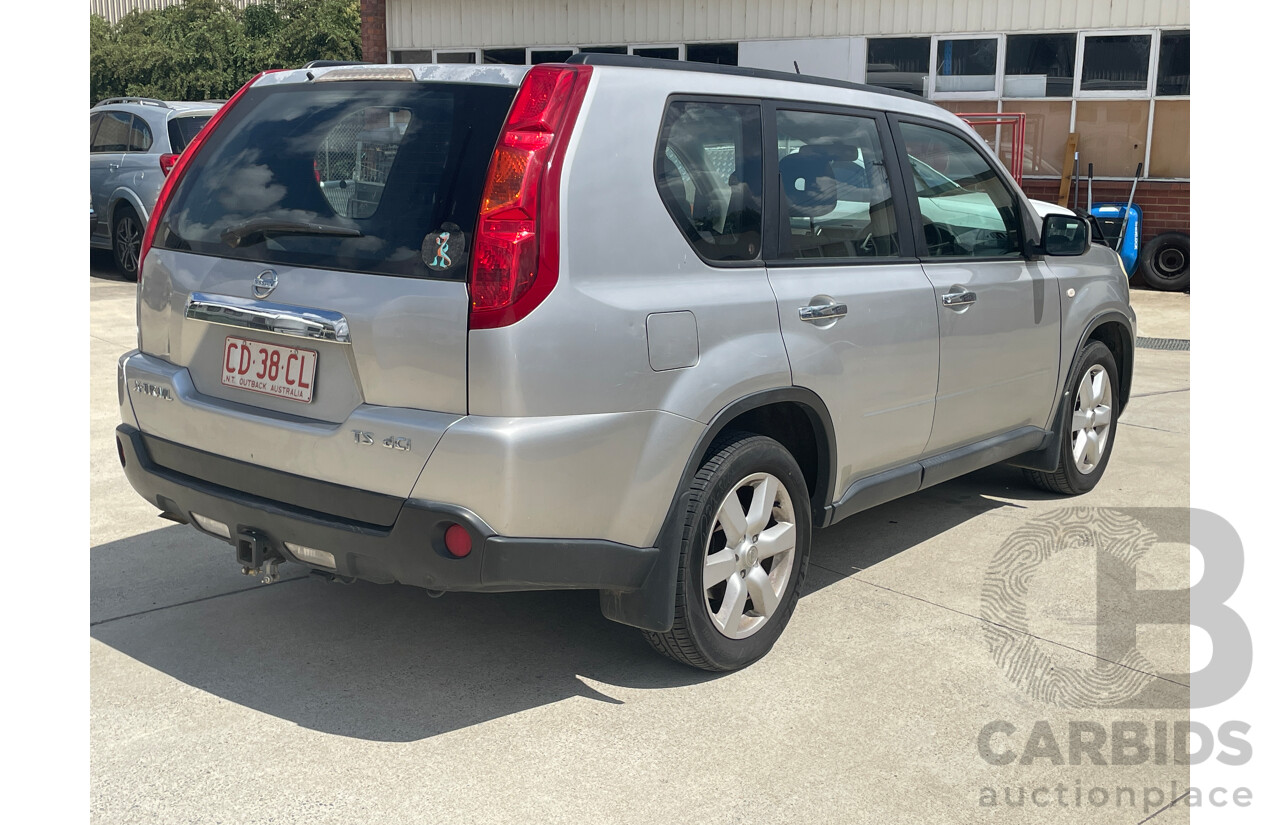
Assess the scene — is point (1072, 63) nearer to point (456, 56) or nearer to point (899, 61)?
point (899, 61)

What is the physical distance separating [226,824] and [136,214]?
10563 mm

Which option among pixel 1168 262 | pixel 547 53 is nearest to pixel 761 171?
pixel 1168 262

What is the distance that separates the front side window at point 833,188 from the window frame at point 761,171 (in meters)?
0.08

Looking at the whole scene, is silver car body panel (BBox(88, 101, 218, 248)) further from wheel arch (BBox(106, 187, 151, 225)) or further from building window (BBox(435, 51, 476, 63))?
building window (BBox(435, 51, 476, 63))

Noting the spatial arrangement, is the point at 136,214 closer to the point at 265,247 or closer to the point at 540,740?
the point at 265,247

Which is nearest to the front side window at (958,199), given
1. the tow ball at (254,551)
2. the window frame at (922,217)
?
the window frame at (922,217)

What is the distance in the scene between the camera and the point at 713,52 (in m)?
17.1

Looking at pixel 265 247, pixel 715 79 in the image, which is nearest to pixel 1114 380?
pixel 715 79

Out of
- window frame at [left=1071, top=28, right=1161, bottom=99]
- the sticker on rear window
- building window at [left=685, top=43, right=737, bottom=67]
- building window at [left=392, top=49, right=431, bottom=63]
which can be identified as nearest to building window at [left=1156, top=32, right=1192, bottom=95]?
window frame at [left=1071, top=28, right=1161, bottom=99]

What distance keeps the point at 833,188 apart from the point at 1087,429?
2515mm

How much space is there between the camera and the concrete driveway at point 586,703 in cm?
307

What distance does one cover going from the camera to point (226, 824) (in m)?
2.89

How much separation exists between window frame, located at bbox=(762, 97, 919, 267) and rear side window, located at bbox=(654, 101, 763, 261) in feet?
0.15

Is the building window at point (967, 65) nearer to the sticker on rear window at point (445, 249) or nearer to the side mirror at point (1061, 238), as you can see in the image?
the side mirror at point (1061, 238)
